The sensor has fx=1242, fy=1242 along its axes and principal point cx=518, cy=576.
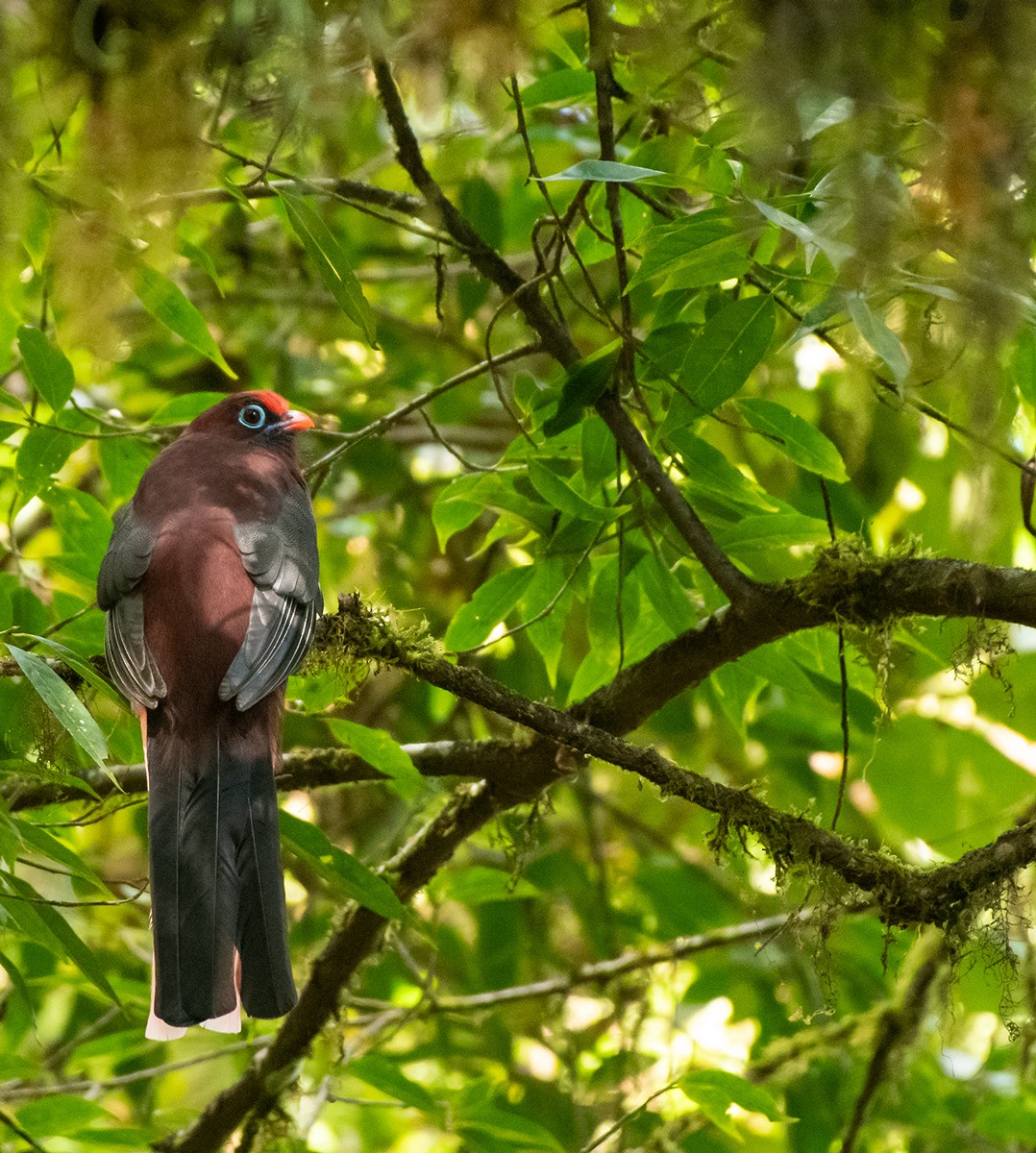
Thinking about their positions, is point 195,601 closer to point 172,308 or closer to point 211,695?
point 211,695

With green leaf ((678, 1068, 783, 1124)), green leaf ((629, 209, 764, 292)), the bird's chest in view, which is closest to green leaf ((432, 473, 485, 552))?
the bird's chest

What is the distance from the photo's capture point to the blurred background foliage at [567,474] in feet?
3.09

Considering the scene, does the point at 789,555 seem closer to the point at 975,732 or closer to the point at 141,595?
the point at 975,732

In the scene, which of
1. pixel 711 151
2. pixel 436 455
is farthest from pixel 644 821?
pixel 711 151

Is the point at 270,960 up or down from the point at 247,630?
down

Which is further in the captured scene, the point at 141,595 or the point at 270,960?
the point at 141,595

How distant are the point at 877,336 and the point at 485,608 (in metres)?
1.15

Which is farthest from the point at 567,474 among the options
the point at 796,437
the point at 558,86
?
the point at 558,86

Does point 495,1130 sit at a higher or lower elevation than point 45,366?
lower

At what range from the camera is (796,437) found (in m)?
2.07

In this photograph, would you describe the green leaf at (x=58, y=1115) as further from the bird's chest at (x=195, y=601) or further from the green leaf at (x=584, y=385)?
the green leaf at (x=584, y=385)

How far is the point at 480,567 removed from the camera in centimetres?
420

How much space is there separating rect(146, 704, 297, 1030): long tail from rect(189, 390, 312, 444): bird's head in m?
1.13

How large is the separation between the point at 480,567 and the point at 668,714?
113cm
